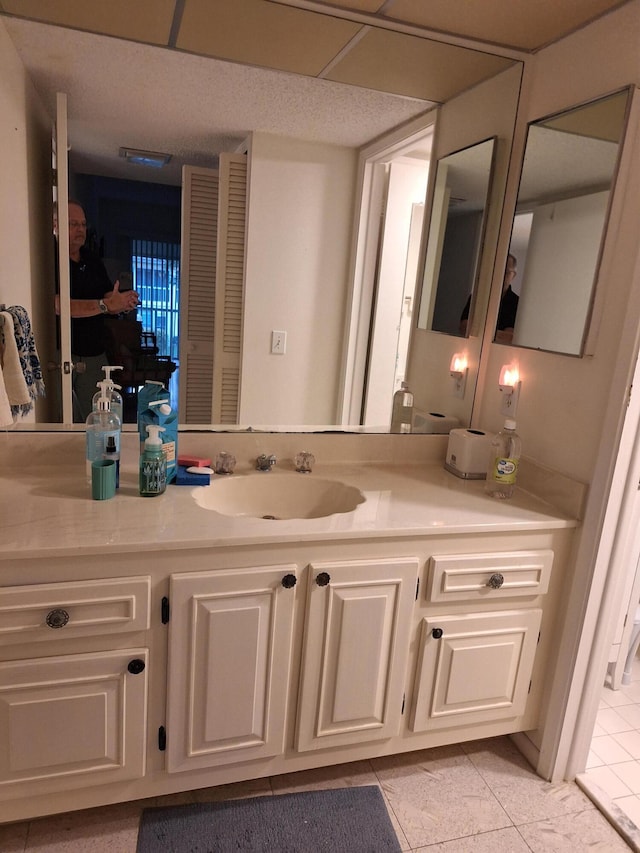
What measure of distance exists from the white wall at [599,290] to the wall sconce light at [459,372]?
5.4 inches

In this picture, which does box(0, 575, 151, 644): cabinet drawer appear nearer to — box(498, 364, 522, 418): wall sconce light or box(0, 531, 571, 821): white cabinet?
box(0, 531, 571, 821): white cabinet

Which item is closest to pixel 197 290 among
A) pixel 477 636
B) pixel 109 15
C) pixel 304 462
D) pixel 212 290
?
pixel 212 290

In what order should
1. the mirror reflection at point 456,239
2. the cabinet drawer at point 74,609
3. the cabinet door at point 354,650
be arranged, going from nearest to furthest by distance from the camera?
the cabinet drawer at point 74,609 → the cabinet door at point 354,650 → the mirror reflection at point 456,239

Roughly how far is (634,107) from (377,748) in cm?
182

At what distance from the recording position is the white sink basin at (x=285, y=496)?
1756mm

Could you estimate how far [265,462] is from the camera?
182 cm

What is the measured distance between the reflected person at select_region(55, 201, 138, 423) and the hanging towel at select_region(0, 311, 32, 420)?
16 centimetres

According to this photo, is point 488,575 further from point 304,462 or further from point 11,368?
point 11,368

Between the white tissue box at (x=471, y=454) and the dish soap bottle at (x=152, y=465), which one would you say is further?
the white tissue box at (x=471, y=454)

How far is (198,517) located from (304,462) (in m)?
0.48

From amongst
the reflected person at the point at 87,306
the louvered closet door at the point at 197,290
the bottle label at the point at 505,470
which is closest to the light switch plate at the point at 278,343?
the louvered closet door at the point at 197,290

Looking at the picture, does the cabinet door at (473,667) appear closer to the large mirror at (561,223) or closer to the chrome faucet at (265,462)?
the chrome faucet at (265,462)

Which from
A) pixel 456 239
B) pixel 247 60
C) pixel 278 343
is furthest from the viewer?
pixel 456 239

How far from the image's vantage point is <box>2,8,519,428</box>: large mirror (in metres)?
1.55
